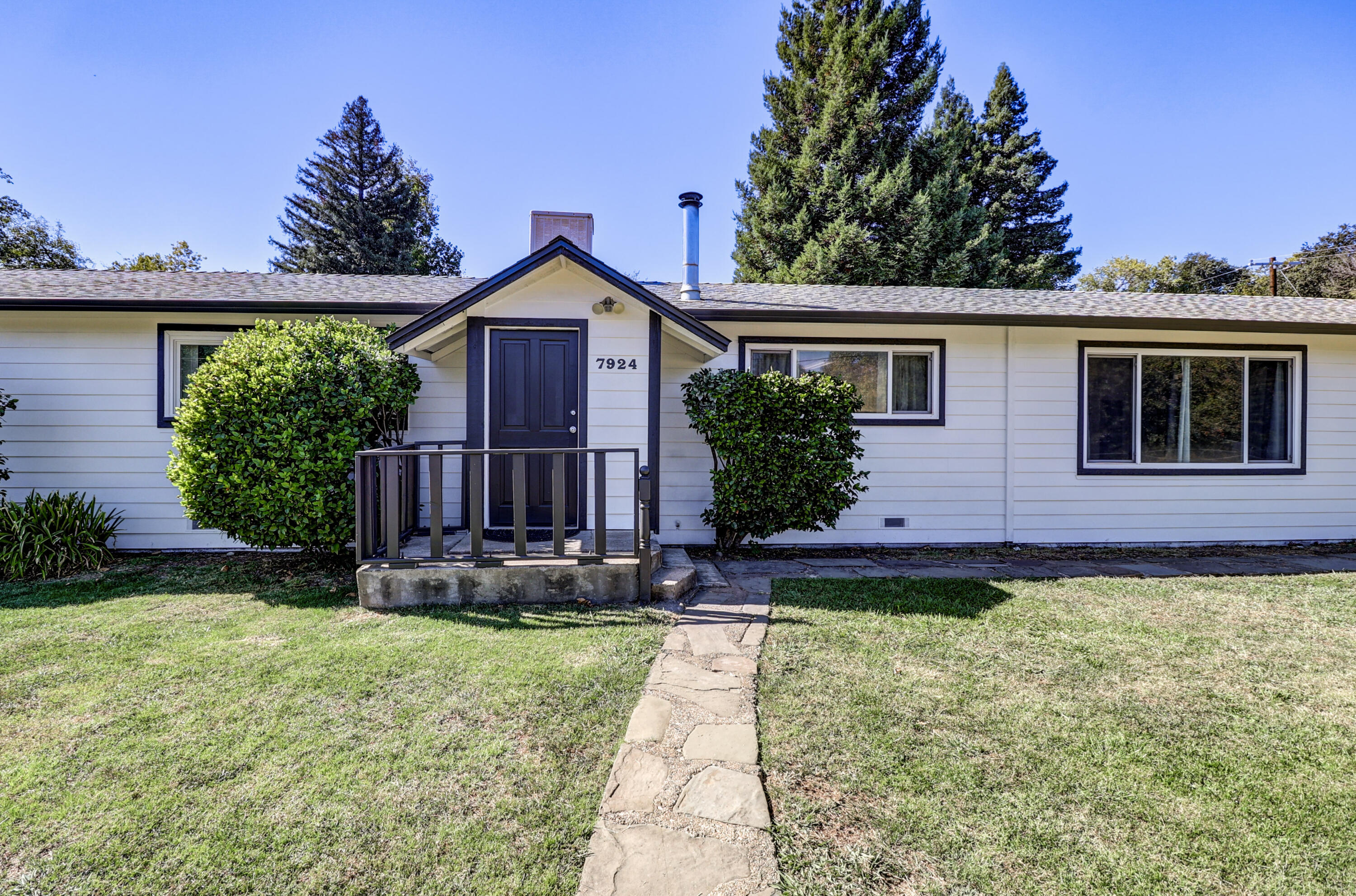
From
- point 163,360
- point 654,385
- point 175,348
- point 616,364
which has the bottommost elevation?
point 654,385

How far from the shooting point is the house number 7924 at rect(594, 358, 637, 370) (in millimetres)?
5629

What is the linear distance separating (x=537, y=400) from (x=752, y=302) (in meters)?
2.85

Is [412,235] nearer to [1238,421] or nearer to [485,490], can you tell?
[485,490]

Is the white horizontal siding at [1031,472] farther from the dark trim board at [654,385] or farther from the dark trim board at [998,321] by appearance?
the dark trim board at [654,385]

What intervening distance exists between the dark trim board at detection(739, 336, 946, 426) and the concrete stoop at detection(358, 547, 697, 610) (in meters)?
3.05

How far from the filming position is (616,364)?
5641 millimetres

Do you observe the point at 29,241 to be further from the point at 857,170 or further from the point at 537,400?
the point at 857,170

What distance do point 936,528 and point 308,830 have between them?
641cm

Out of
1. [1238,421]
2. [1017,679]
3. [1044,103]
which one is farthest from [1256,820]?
[1044,103]

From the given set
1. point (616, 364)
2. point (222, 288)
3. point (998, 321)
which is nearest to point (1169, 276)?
point (998, 321)

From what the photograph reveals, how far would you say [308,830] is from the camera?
6.30 ft

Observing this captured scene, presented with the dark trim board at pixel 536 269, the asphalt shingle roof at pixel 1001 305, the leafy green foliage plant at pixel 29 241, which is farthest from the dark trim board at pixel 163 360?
the leafy green foliage plant at pixel 29 241

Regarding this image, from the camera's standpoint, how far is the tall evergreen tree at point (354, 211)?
2369 cm

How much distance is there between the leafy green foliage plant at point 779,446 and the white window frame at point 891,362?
84cm
